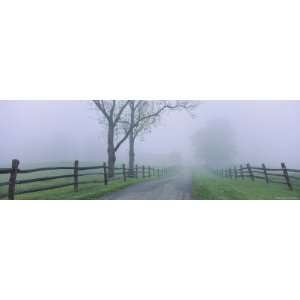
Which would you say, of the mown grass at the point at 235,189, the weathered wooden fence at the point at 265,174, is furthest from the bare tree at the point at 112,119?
the weathered wooden fence at the point at 265,174

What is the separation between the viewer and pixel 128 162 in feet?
→ 15.4

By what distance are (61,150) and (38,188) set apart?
0.64 meters

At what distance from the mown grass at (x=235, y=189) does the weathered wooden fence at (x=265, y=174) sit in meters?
0.07

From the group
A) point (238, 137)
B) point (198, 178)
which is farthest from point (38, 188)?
point (238, 137)

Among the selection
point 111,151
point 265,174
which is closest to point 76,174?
point 111,151

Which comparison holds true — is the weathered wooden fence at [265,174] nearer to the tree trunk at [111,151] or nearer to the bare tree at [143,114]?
the bare tree at [143,114]

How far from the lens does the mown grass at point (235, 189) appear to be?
409 centimetres

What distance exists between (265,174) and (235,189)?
0.61m

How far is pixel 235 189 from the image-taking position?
4262 millimetres

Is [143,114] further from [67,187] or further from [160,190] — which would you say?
[67,187]

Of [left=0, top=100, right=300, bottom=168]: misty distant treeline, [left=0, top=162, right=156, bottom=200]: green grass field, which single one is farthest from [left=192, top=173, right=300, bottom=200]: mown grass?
[left=0, top=162, right=156, bottom=200]: green grass field

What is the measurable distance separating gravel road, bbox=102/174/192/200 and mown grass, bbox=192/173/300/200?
133 millimetres

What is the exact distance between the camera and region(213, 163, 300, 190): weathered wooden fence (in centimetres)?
417
